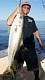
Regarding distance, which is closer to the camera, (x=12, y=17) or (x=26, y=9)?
(x=12, y=17)

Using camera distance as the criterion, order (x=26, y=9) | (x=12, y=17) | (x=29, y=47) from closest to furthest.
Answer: (x=12, y=17)
(x=26, y=9)
(x=29, y=47)

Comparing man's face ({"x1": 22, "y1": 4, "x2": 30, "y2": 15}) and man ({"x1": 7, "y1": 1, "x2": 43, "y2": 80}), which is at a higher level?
man's face ({"x1": 22, "y1": 4, "x2": 30, "y2": 15})

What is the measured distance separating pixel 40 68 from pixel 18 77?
63 centimetres

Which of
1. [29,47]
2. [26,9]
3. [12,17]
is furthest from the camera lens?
[29,47]

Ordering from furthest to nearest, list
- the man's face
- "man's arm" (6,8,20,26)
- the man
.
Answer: the man → the man's face → "man's arm" (6,8,20,26)

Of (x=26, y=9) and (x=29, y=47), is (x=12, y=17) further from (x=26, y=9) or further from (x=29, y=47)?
(x=29, y=47)

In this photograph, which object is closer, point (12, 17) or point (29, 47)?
point (12, 17)

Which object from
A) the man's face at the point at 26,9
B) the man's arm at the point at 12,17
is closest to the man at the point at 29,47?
the man's face at the point at 26,9

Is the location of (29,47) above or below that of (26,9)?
below

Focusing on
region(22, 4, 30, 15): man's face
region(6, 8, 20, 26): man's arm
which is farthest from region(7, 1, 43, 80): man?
region(6, 8, 20, 26): man's arm

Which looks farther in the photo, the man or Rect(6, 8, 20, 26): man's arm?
the man

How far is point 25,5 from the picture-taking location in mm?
4316

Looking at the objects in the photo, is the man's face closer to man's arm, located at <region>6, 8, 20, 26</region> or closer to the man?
the man

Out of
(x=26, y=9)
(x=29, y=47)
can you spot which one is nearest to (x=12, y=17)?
(x=26, y=9)
